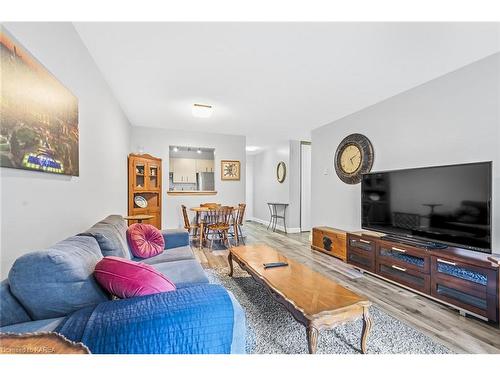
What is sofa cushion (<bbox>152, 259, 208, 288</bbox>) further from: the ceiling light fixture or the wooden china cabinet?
the wooden china cabinet

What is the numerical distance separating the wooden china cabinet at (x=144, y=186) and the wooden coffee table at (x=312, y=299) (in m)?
3.13

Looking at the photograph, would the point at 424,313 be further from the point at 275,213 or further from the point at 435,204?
the point at 275,213

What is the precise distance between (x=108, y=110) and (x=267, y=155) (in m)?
5.20

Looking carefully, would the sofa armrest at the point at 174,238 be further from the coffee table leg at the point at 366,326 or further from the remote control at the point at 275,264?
the coffee table leg at the point at 366,326

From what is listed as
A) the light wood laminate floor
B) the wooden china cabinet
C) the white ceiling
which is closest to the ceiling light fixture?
the white ceiling

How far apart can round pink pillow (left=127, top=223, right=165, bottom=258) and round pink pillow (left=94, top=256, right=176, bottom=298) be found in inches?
42.9

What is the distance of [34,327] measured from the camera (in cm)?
91

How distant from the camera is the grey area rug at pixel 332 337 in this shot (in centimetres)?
153

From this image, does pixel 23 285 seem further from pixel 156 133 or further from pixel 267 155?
pixel 267 155

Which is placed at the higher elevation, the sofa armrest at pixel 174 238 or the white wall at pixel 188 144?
the white wall at pixel 188 144

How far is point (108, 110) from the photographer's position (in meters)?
2.86

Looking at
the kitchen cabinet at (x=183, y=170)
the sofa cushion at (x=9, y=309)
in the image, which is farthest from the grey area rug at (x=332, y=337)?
the kitchen cabinet at (x=183, y=170)

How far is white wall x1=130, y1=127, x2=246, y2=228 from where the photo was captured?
4922 mm

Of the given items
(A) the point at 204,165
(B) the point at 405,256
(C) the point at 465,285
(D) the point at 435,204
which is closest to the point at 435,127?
(D) the point at 435,204
